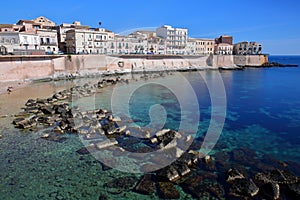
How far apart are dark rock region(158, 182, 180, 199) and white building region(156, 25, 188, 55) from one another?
67.9m

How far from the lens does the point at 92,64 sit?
43250mm

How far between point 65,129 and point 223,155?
8.93 meters

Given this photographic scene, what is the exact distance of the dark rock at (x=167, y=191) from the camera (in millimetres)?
7566

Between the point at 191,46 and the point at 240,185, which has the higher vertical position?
the point at 191,46

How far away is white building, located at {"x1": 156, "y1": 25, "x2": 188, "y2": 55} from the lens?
→ 74.7m

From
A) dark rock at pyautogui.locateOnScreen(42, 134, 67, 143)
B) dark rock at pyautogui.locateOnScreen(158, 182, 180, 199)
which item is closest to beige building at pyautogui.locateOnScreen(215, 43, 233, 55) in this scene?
dark rock at pyautogui.locateOnScreen(42, 134, 67, 143)

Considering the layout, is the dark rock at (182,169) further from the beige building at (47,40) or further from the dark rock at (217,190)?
the beige building at (47,40)

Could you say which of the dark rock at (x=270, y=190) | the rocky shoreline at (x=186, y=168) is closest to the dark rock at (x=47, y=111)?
the rocky shoreline at (x=186, y=168)

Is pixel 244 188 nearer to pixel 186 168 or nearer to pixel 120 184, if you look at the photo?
pixel 186 168

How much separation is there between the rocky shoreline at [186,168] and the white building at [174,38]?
63110 millimetres

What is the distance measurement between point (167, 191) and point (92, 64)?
38549 millimetres

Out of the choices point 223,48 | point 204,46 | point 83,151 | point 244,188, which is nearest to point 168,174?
point 244,188

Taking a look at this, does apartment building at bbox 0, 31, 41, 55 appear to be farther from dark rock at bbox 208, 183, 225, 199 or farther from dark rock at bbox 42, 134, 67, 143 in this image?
dark rock at bbox 208, 183, 225, 199

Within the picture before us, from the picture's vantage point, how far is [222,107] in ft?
67.5
